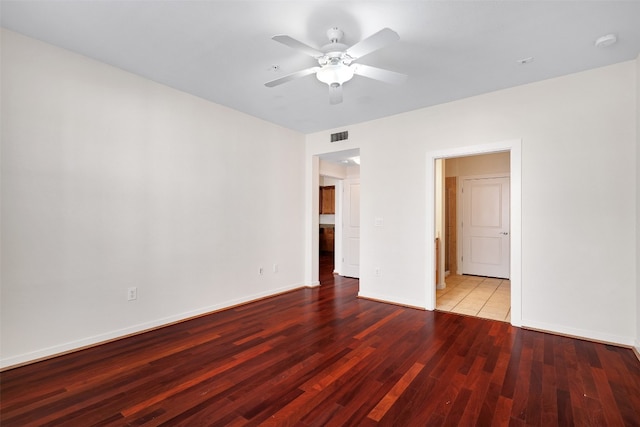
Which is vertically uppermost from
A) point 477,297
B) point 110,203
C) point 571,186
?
point 571,186

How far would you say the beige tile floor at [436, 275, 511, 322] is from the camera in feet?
12.7

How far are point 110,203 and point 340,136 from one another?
3.37m

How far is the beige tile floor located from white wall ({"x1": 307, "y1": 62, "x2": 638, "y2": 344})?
471 mm

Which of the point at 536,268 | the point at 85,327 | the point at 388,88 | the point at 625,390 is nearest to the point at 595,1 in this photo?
the point at 388,88

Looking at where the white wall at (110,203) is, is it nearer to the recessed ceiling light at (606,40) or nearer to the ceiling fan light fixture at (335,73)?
the ceiling fan light fixture at (335,73)

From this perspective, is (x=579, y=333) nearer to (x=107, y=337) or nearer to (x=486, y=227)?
(x=486, y=227)

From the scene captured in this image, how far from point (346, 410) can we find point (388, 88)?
3196 mm

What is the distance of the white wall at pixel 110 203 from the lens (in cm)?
248

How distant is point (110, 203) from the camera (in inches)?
117

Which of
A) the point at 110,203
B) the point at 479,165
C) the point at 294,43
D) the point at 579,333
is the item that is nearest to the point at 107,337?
the point at 110,203

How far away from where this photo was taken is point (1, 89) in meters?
2.39

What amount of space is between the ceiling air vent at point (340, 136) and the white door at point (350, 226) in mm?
1454

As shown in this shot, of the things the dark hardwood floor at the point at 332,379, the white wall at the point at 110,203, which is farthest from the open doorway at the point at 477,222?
the white wall at the point at 110,203

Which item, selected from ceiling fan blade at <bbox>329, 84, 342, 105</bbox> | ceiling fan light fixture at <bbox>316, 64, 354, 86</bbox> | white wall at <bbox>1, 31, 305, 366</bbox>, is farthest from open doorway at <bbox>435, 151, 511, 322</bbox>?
white wall at <bbox>1, 31, 305, 366</bbox>
